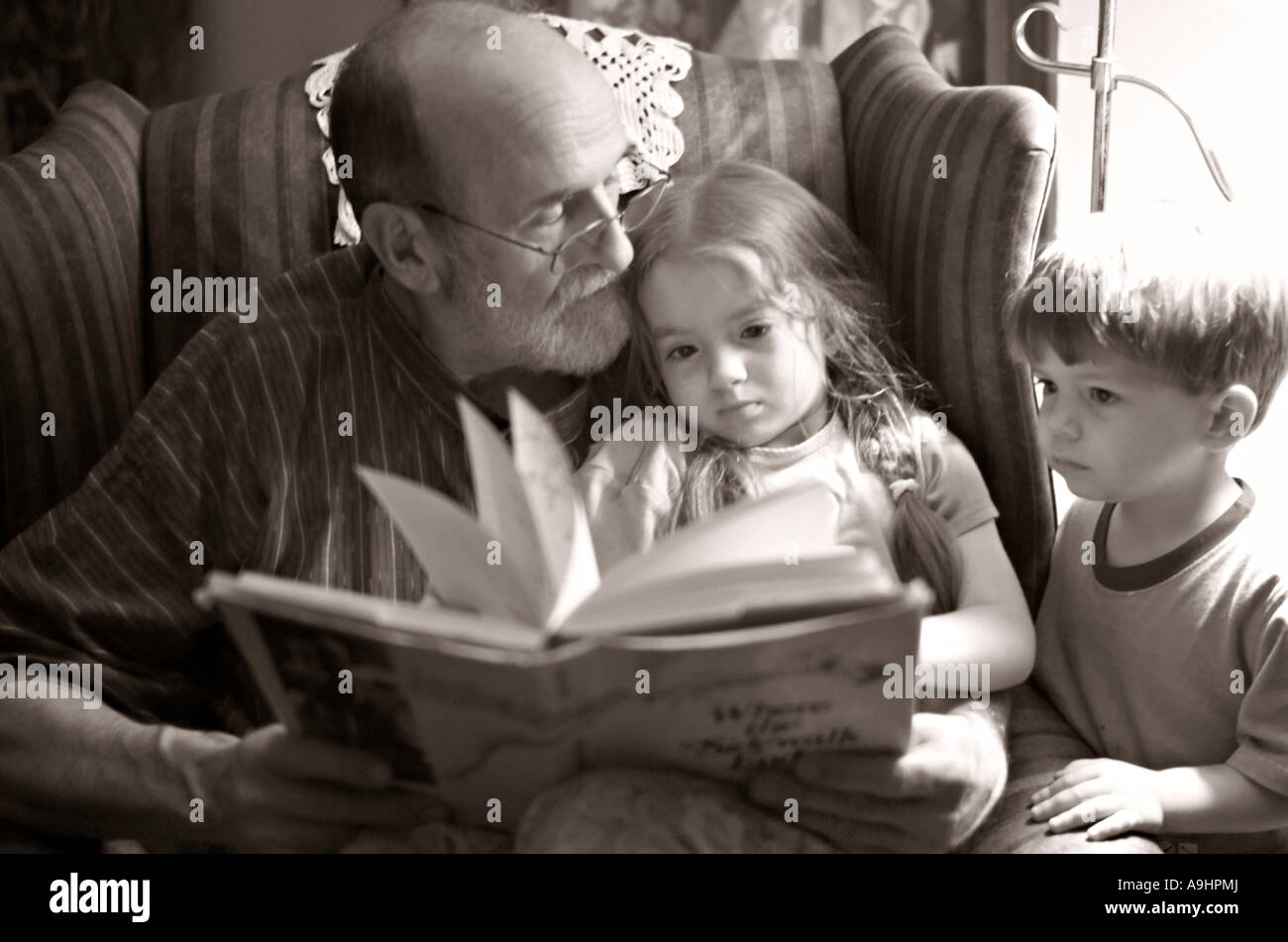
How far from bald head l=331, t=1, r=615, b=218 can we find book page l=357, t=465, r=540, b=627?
1.76 feet

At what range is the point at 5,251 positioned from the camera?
1.54 metres

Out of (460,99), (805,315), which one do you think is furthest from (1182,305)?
(460,99)

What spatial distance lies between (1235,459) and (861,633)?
1.71 metres

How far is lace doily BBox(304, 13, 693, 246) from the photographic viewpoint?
1.72 meters

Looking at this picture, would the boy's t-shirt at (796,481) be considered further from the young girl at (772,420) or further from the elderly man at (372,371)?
the elderly man at (372,371)

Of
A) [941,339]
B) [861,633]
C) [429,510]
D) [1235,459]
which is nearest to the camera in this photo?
[861,633]

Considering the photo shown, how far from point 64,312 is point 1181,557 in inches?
50.4

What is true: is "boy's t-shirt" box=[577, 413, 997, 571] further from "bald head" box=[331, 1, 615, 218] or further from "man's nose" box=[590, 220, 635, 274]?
"bald head" box=[331, 1, 615, 218]

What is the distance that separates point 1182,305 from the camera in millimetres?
1235

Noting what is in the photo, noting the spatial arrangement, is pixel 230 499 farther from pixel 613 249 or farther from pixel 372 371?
pixel 613 249

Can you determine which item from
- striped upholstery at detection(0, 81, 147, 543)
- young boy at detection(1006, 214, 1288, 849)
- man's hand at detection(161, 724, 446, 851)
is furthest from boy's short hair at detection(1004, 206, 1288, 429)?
striped upholstery at detection(0, 81, 147, 543)
